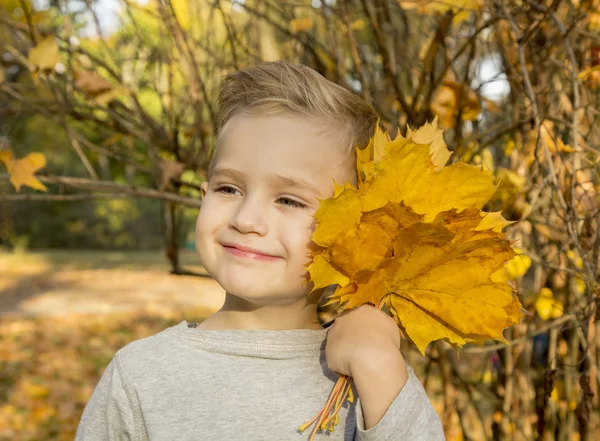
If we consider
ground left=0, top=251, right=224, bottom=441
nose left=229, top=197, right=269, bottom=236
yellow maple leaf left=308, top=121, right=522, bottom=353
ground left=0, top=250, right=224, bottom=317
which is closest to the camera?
yellow maple leaf left=308, top=121, right=522, bottom=353

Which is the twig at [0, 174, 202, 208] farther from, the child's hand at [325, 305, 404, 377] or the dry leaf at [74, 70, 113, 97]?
the child's hand at [325, 305, 404, 377]

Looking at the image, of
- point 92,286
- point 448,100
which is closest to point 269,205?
point 448,100

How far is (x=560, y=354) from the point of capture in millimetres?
2080

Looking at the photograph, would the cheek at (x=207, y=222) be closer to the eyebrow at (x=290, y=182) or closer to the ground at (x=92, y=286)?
the eyebrow at (x=290, y=182)

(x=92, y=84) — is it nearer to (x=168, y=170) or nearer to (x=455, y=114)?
(x=168, y=170)

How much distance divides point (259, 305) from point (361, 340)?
295mm

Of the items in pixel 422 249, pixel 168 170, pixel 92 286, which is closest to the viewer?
pixel 422 249

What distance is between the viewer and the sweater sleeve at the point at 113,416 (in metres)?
1.18

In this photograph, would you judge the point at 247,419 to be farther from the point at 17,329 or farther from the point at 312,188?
the point at 17,329

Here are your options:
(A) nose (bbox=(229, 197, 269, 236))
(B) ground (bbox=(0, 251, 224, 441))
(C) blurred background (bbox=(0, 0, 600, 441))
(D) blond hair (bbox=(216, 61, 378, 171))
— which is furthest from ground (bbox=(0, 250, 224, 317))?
(A) nose (bbox=(229, 197, 269, 236))

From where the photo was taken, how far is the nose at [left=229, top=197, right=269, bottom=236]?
3.59 ft

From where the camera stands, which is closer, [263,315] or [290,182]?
[290,182]

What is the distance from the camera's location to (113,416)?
3.89 feet

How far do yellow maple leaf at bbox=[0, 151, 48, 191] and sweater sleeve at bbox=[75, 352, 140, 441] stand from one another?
30.8 inches
